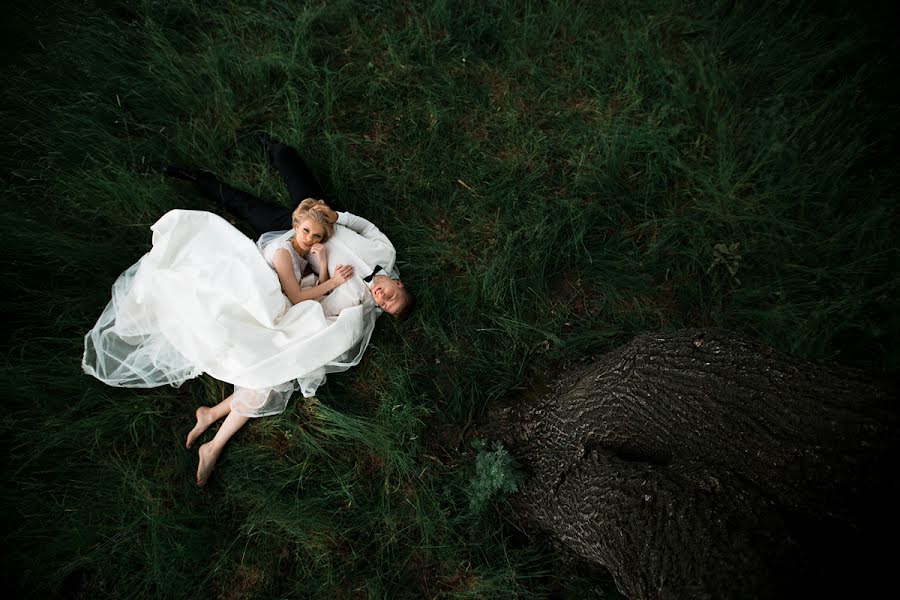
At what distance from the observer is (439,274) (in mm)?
3465

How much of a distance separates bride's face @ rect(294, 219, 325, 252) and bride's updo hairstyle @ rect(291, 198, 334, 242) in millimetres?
23

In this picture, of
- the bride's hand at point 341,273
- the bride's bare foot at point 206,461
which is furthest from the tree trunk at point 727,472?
the bride's bare foot at point 206,461

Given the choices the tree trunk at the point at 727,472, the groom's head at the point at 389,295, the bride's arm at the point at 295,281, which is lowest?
the bride's arm at the point at 295,281

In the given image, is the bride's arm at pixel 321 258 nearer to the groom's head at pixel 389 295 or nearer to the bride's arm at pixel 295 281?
the bride's arm at pixel 295 281

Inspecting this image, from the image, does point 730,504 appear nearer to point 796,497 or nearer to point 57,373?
point 796,497

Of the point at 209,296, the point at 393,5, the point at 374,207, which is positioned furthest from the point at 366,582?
the point at 393,5

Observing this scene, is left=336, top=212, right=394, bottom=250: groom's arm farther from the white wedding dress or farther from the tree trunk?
the tree trunk

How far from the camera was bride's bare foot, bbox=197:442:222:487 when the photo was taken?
2.96 meters

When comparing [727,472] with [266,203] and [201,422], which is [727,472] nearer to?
[201,422]

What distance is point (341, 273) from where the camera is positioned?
3287 mm

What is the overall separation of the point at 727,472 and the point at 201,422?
289 centimetres

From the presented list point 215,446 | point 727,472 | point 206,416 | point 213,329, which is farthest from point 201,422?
point 727,472

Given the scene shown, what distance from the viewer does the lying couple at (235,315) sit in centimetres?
292

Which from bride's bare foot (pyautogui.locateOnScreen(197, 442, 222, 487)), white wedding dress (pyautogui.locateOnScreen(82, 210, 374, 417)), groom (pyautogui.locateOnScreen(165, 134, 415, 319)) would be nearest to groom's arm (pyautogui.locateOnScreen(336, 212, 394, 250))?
groom (pyautogui.locateOnScreen(165, 134, 415, 319))
